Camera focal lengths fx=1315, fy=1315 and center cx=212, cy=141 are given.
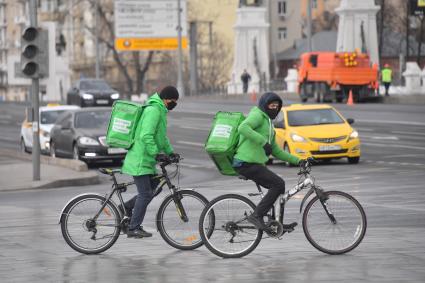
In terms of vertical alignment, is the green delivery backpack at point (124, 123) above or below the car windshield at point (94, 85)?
above

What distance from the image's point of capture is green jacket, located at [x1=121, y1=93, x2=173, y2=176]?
42.2 feet

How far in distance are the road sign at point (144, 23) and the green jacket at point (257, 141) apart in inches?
2787

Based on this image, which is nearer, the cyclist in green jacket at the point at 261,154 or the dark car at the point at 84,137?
the cyclist in green jacket at the point at 261,154

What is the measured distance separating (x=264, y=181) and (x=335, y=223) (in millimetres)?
786

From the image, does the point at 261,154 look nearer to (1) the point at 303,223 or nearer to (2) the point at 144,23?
(1) the point at 303,223

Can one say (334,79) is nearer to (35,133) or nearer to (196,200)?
(35,133)

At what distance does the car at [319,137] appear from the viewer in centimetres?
2966

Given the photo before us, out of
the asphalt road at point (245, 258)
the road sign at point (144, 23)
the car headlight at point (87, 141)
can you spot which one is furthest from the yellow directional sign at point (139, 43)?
the asphalt road at point (245, 258)

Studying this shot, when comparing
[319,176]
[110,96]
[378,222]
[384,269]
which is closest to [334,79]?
[110,96]

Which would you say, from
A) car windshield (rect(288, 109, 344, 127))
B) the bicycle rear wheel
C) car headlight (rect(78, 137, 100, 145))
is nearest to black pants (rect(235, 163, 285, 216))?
the bicycle rear wheel

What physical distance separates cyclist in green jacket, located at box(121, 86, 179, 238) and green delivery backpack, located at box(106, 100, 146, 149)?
6 cm

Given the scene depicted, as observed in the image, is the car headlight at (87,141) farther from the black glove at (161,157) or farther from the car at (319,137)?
the black glove at (161,157)

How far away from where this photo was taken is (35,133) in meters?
25.2

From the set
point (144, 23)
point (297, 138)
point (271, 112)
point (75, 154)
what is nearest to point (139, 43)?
point (144, 23)
